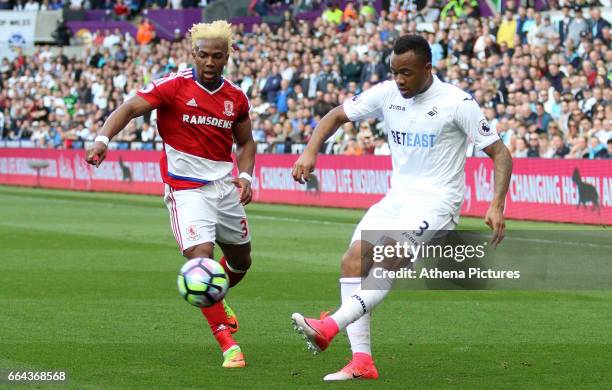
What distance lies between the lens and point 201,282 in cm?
915

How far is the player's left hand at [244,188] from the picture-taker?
32.7 feet

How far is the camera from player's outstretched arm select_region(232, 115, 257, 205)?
10.0 metres

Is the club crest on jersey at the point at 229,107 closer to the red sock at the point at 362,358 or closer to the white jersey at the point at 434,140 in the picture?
the white jersey at the point at 434,140

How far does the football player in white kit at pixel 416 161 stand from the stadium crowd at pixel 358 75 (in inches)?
373

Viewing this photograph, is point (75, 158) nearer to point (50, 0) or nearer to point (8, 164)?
point (8, 164)

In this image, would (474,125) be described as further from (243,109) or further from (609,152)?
(609,152)

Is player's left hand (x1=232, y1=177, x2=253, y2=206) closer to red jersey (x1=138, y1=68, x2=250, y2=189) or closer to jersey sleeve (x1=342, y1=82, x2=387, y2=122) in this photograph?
red jersey (x1=138, y1=68, x2=250, y2=189)

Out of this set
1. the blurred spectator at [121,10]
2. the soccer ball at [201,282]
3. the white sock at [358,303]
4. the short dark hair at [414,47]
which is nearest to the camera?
the white sock at [358,303]

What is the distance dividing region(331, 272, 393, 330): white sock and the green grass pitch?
Answer: 1.41ft

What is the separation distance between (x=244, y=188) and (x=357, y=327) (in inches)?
72.2

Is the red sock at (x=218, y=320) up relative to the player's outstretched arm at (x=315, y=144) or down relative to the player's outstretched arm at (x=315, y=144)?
down

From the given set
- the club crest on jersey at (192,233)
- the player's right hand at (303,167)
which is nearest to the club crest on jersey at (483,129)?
the player's right hand at (303,167)

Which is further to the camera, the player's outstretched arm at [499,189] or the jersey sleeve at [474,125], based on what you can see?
the jersey sleeve at [474,125]
